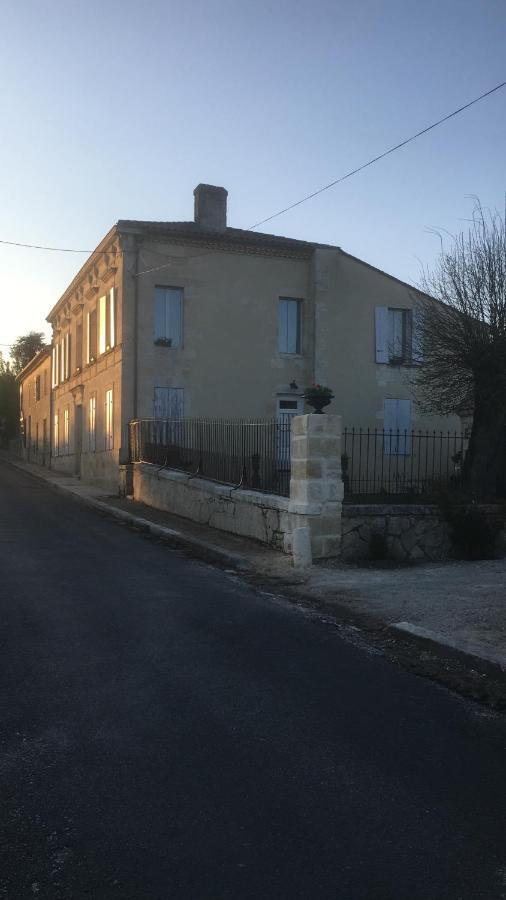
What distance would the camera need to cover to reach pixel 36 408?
4425 cm

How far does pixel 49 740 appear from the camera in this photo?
398 cm

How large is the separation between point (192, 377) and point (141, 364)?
161 centimetres

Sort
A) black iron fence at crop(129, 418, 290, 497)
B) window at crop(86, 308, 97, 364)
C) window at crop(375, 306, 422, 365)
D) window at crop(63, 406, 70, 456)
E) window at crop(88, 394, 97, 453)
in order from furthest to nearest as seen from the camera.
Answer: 1. window at crop(63, 406, 70, 456)
2. window at crop(86, 308, 97, 364)
3. window at crop(88, 394, 97, 453)
4. window at crop(375, 306, 422, 365)
5. black iron fence at crop(129, 418, 290, 497)

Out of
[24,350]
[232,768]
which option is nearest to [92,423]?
[232,768]

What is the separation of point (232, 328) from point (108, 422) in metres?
4.96

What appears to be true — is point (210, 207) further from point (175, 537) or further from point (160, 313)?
point (175, 537)

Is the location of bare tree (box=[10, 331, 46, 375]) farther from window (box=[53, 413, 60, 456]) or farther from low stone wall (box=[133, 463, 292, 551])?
low stone wall (box=[133, 463, 292, 551])

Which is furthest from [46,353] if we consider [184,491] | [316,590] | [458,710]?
[458,710]

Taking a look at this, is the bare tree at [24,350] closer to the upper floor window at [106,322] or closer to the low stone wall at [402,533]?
the upper floor window at [106,322]

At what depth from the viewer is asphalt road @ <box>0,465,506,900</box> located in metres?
2.80

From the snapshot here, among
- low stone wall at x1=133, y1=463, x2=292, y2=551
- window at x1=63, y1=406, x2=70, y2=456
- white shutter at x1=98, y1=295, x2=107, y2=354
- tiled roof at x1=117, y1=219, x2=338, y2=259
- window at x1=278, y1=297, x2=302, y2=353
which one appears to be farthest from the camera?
window at x1=63, y1=406, x2=70, y2=456

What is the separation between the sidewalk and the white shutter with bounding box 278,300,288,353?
1238 cm

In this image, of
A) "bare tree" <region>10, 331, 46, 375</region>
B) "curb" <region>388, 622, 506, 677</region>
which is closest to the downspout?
"curb" <region>388, 622, 506, 677</region>

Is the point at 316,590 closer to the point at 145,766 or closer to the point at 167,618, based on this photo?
the point at 167,618
